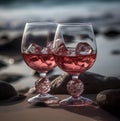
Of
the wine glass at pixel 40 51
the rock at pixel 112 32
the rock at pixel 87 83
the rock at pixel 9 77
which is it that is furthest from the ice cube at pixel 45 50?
the rock at pixel 112 32

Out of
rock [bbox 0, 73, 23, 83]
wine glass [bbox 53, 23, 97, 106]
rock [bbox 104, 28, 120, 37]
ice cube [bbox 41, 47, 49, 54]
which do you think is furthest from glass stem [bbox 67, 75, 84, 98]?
rock [bbox 104, 28, 120, 37]

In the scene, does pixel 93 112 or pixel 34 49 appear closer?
pixel 93 112

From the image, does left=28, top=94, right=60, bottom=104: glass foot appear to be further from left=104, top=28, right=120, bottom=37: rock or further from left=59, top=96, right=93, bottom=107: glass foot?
left=104, top=28, right=120, bottom=37: rock

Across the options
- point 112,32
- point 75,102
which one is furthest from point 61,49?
point 112,32

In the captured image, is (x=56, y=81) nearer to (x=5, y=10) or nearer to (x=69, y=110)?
(x=69, y=110)

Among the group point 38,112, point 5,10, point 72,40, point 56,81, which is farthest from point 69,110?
point 5,10

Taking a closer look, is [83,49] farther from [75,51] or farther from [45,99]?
[45,99]
